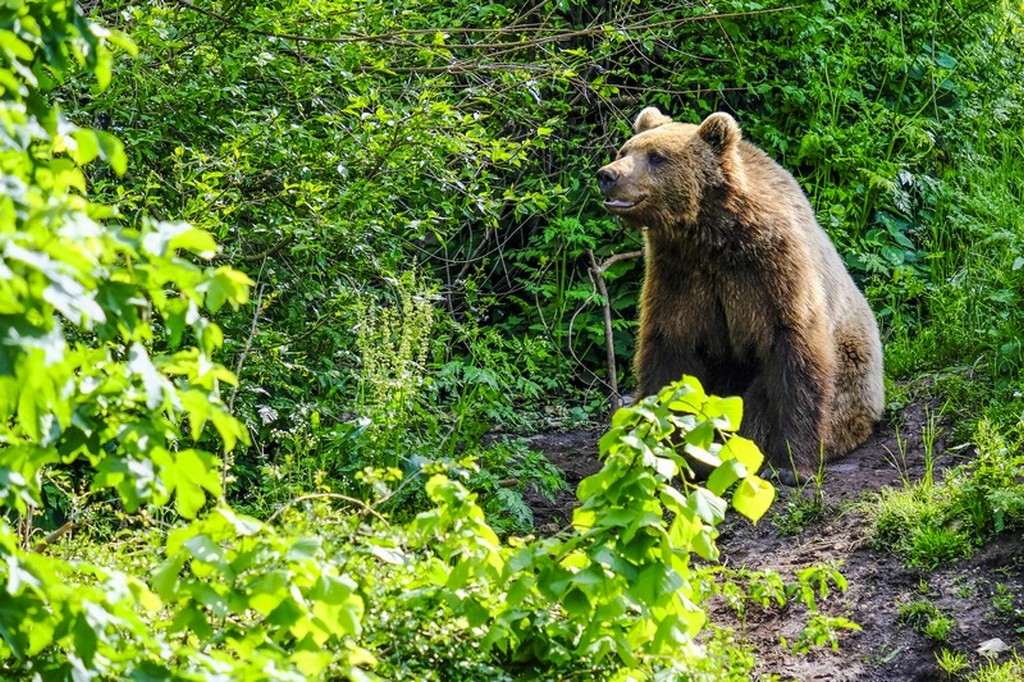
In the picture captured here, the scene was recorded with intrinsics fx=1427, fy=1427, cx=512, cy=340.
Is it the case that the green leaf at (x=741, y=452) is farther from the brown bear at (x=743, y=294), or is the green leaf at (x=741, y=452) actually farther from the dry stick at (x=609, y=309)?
the dry stick at (x=609, y=309)

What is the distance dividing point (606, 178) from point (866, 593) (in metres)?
2.54

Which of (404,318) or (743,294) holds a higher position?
(404,318)

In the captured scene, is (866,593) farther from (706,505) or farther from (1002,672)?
(706,505)

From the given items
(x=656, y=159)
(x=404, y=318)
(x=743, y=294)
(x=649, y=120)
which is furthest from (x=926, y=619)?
(x=649, y=120)

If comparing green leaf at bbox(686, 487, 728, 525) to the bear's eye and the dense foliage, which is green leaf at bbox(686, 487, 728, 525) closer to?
the dense foliage

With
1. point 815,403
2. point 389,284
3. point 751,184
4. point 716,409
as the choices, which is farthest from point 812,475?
point 716,409

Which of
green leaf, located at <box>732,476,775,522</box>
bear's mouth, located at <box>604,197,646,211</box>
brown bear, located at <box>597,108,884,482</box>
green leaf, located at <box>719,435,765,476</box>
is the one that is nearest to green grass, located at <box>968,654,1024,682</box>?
green leaf, located at <box>732,476,775,522</box>

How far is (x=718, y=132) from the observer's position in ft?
24.0

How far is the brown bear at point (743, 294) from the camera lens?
7098 mm

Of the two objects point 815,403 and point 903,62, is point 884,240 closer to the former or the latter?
point 903,62

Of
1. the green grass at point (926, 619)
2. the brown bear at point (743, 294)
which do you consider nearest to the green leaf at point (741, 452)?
the green grass at point (926, 619)

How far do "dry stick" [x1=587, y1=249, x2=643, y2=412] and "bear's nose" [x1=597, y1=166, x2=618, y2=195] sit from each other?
4.69 ft

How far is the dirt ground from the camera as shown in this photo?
5.21 m

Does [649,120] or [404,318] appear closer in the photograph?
[404,318]
